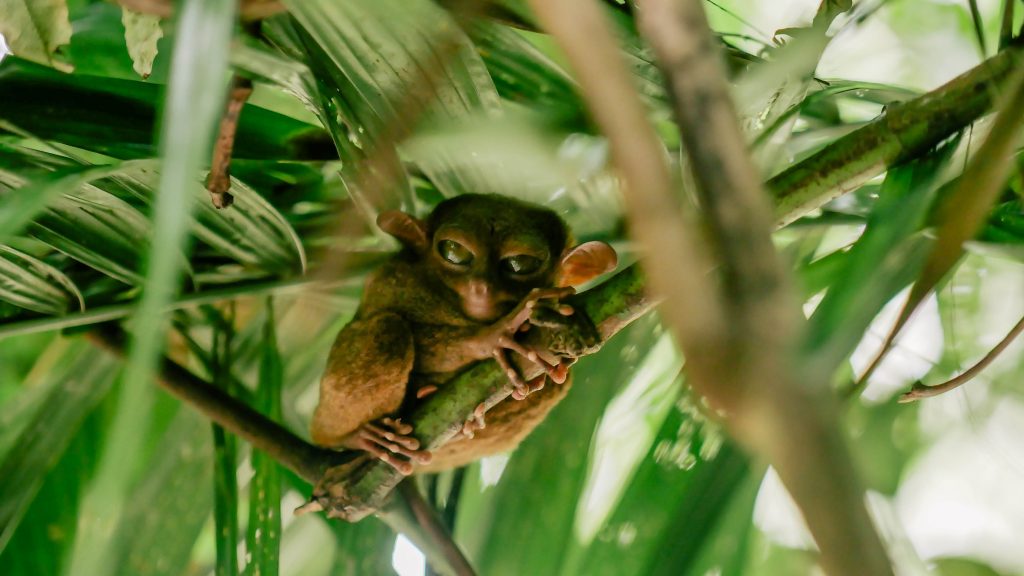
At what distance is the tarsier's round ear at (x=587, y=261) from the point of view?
6.23ft

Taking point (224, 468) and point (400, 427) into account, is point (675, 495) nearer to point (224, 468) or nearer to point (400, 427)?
point (400, 427)

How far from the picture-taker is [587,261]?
6.32 feet

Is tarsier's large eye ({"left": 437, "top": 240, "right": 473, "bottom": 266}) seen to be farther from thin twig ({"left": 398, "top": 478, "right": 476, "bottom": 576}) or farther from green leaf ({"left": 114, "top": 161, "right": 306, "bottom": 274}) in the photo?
thin twig ({"left": 398, "top": 478, "right": 476, "bottom": 576})

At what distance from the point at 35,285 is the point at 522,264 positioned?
995 mm

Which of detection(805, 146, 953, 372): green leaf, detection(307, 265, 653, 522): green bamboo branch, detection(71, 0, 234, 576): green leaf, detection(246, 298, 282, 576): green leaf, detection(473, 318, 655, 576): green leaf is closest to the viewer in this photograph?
detection(71, 0, 234, 576): green leaf

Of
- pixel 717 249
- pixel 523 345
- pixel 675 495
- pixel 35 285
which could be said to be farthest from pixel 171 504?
pixel 717 249

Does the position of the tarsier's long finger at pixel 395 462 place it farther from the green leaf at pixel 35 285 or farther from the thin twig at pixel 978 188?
the thin twig at pixel 978 188

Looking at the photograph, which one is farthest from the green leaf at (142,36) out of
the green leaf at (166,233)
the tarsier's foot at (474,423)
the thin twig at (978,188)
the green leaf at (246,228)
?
the thin twig at (978,188)

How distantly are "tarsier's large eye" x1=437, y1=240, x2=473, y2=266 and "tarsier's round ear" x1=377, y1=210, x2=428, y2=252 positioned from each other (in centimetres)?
4

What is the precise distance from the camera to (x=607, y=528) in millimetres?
1926

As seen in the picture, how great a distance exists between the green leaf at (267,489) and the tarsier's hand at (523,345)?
49 cm

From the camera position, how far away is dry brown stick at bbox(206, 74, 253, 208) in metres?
1.44

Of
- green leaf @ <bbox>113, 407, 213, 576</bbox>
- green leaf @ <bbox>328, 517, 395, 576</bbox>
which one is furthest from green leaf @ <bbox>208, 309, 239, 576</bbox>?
green leaf @ <bbox>328, 517, 395, 576</bbox>

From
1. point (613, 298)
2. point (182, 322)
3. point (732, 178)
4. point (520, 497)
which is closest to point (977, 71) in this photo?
point (613, 298)
